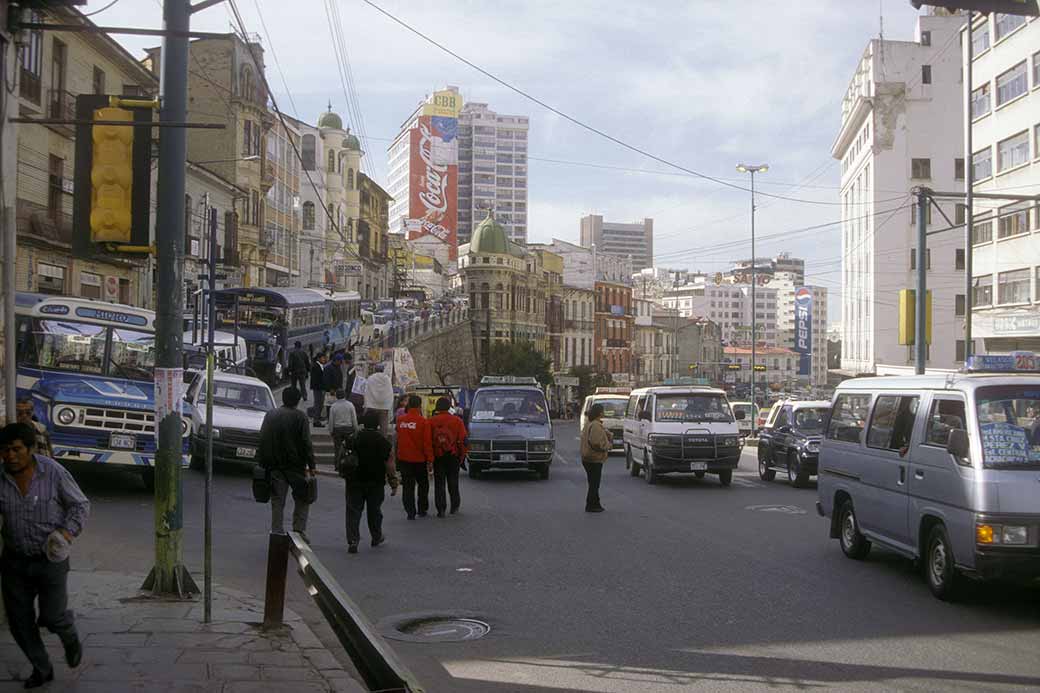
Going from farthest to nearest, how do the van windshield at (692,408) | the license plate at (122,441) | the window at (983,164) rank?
the window at (983,164), the van windshield at (692,408), the license plate at (122,441)

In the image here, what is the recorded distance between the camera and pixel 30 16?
8836 mm

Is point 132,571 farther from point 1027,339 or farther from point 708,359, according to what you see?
point 708,359

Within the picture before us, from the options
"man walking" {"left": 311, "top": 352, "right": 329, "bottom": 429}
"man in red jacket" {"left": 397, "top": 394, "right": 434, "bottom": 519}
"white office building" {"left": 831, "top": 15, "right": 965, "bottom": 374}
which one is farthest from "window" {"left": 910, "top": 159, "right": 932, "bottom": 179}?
"man in red jacket" {"left": 397, "top": 394, "right": 434, "bottom": 519}

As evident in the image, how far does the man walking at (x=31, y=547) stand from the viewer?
20.6 ft

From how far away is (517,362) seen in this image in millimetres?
81562

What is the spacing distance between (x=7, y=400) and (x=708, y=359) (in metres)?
147

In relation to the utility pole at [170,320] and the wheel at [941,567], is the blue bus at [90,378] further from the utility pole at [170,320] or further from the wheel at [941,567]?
the wheel at [941,567]

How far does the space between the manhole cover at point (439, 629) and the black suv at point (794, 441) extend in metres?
14.4

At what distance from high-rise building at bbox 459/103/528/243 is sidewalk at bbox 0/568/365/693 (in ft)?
583

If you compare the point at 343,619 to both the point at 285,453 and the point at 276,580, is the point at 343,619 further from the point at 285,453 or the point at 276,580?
the point at 285,453

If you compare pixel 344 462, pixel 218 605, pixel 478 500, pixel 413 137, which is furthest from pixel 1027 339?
pixel 413 137

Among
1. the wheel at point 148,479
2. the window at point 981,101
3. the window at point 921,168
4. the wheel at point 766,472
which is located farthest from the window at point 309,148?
the wheel at point 148,479

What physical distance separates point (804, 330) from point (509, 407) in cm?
6928

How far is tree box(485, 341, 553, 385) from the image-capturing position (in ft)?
268
